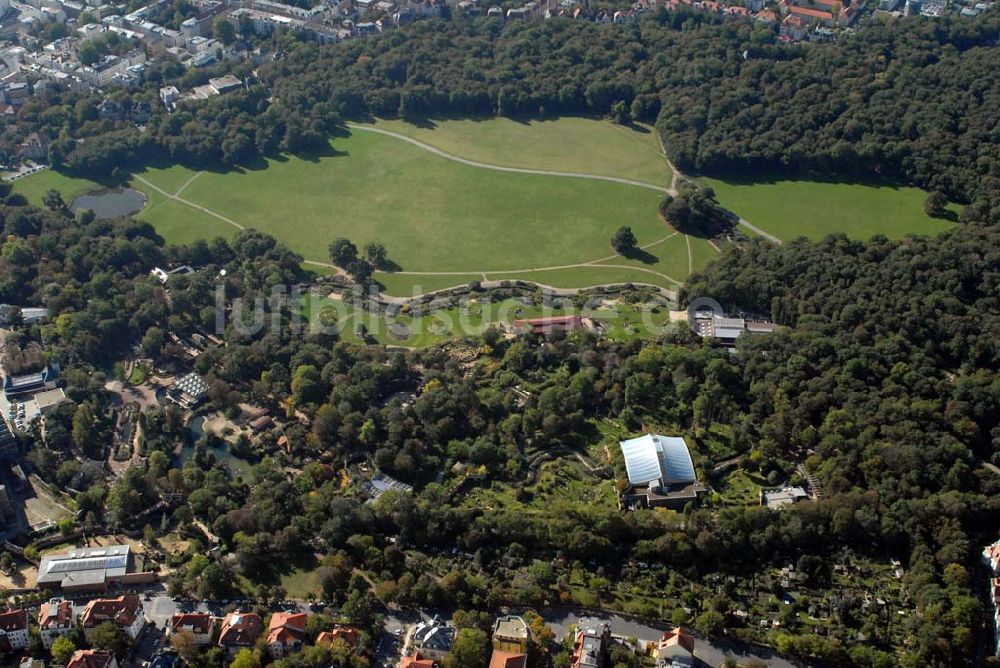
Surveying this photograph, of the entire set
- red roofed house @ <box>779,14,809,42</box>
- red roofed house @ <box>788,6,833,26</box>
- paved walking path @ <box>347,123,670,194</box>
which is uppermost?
red roofed house @ <box>788,6,833,26</box>

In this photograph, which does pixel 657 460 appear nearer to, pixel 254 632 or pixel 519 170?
pixel 254 632

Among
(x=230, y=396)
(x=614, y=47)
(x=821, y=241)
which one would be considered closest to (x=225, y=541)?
(x=230, y=396)

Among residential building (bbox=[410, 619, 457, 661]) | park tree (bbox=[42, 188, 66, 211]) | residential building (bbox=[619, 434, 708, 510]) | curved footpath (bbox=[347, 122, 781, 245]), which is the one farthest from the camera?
curved footpath (bbox=[347, 122, 781, 245])

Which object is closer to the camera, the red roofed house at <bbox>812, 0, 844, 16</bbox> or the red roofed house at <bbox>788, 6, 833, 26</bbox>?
the red roofed house at <bbox>788, 6, 833, 26</bbox>

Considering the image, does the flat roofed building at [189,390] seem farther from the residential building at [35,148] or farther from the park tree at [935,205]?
the park tree at [935,205]

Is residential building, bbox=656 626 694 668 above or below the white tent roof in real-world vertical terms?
below

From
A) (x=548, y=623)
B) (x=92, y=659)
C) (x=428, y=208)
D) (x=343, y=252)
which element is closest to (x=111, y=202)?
(x=343, y=252)

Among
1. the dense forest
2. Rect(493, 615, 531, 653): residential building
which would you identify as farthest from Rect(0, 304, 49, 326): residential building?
Rect(493, 615, 531, 653): residential building

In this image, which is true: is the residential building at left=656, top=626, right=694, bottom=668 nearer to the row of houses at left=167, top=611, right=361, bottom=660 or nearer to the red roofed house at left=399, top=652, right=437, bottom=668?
the red roofed house at left=399, top=652, right=437, bottom=668
